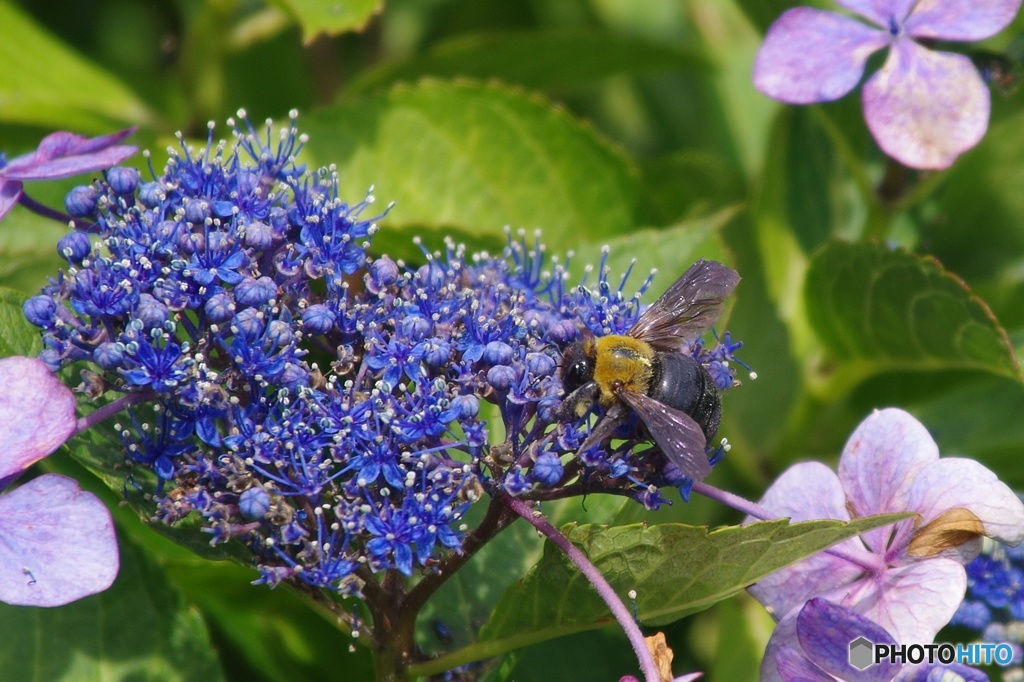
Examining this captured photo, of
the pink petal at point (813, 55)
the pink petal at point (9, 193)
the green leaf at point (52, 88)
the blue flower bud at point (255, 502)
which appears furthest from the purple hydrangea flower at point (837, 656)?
→ the green leaf at point (52, 88)

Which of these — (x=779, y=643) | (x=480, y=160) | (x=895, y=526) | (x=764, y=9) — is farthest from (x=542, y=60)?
(x=779, y=643)

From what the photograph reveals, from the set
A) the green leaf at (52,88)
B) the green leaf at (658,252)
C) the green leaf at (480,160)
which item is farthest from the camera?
the green leaf at (52,88)

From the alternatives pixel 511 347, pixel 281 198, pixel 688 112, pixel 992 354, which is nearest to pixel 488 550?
pixel 511 347

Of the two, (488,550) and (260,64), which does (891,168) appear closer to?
(488,550)

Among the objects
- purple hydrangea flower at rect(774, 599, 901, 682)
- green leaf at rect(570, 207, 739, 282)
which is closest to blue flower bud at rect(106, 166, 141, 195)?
green leaf at rect(570, 207, 739, 282)

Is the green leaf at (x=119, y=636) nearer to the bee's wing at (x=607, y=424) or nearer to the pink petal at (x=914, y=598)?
the bee's wing at (x=607, y=424)
